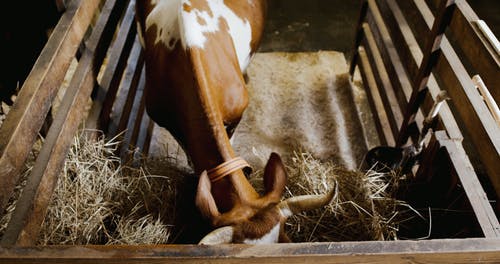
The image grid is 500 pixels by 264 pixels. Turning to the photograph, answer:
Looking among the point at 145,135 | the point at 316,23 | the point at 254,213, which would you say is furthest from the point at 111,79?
the point at 316,23

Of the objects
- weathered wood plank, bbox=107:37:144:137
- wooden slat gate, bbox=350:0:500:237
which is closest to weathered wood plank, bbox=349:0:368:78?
wooden slat gate, bbox=350:0:500:237

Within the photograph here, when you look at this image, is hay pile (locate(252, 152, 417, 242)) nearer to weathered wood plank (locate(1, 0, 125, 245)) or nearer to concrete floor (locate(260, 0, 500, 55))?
weathered wood plank (locate(1, 0, 125, 245))

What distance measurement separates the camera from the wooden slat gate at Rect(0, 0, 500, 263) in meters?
1.32

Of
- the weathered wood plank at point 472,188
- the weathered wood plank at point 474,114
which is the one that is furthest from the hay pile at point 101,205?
the weathered wood plank at point 474,114

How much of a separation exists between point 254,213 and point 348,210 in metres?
0.77

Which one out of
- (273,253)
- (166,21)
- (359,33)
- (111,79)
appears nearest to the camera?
(273,253)

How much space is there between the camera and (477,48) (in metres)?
2.05

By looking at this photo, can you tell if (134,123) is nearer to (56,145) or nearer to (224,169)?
(56,145)

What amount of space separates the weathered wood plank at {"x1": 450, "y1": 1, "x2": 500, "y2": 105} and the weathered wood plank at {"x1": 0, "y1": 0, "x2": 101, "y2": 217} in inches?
77.5

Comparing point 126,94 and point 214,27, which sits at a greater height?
point 214,27

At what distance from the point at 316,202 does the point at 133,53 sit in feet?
7.60

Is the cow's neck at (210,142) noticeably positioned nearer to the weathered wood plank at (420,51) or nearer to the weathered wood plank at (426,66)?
the weathered wood plank at (420,51)

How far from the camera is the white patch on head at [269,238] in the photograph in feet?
5.53

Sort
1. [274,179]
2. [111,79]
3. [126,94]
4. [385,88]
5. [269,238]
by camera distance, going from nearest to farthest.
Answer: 1. [269,238]
2. [274,179]
3. [111,79]
4. [126,94]
5. [385,88]
